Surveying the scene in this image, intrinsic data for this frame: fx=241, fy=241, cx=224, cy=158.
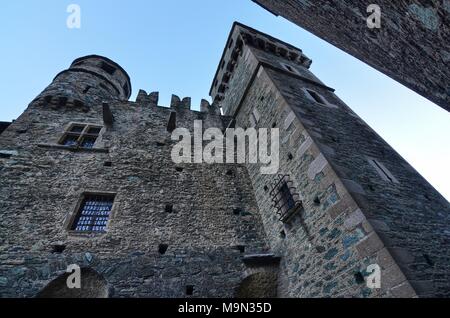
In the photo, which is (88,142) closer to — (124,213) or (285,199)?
(124,213)

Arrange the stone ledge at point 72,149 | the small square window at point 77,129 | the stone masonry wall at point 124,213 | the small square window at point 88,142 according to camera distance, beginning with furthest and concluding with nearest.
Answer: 1. the small square window at point 77,129
2. the small square window at point 88,142
3. the stone ledge at point 72,149
4. the stone masonry wall at point 124,213

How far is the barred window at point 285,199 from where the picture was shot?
5613 mm

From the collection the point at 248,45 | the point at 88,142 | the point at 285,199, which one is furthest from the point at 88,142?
the point at 248,45

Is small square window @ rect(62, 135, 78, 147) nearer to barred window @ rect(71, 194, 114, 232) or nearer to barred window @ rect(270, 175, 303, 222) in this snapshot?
barred window @ rect(71, 194, 114, 232)

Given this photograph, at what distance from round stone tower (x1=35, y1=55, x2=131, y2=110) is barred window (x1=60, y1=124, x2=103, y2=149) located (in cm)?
123

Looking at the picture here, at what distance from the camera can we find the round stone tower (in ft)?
31.0

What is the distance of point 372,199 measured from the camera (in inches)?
185

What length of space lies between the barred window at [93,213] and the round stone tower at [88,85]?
4.79 meters

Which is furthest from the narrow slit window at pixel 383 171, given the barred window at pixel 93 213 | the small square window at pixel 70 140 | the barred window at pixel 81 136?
the small square window at pixel 70 140

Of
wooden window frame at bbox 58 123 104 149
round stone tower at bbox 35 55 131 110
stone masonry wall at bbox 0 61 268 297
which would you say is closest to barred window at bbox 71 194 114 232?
stone masonry wall at bbox 0 61 268 297

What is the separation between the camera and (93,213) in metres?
6.28

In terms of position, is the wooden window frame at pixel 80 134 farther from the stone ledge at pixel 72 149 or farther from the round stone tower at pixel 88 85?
the round stone tower at pixel 88 85

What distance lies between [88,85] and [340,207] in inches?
442

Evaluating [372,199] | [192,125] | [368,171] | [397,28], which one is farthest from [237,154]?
[397,28]
